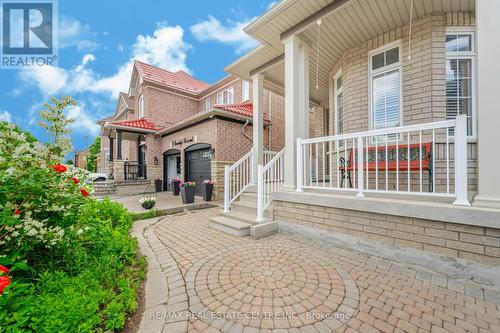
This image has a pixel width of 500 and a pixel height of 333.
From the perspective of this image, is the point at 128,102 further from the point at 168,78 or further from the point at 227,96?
the point at 227,96

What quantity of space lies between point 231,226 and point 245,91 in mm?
8931

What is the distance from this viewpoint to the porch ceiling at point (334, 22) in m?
3.92

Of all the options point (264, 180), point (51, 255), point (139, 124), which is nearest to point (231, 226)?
point (264, 180)

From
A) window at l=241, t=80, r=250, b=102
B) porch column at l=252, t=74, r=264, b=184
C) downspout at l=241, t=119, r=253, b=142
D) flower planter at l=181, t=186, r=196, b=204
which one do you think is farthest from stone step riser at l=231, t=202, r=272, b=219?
window at l=241, t=80, r=250, b=102

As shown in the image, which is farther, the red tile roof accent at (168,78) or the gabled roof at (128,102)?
the gabled roof at (128,102)

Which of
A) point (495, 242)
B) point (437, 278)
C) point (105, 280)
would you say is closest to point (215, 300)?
point (105, 280)

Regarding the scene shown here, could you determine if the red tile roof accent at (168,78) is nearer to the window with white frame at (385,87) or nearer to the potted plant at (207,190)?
the potted plant at (207,190)

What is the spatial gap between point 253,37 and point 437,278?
210 inches

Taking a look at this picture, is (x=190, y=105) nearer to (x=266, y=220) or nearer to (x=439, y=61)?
(x=266, y=220)

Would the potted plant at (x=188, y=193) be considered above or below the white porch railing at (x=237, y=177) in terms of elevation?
below

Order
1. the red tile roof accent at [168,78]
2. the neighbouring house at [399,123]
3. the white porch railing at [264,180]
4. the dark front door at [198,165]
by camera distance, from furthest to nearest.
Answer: the red tile roof accent at [168,78], the dark front door at [198,165], the white porch railing at [264,180], the neighbouring house at [399,123]

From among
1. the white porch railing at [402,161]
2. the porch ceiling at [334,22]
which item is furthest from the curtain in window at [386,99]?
the porch ceiling at [334,22]

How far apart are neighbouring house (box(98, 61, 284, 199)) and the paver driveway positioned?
14.6 feet

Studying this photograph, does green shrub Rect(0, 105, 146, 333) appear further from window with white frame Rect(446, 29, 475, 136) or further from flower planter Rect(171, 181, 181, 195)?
flower planter Rect(171, 181, 181, 195)
